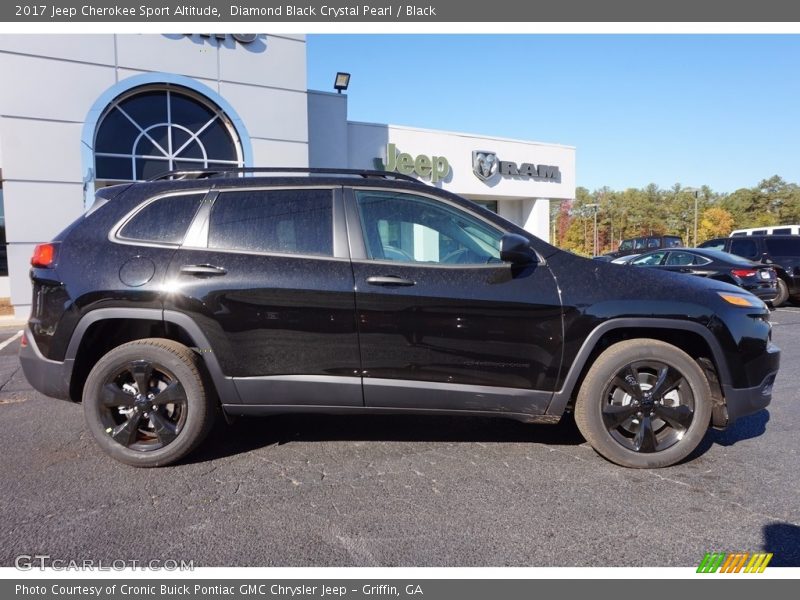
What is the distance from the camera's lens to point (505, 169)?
770 inches

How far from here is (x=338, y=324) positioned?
323cm

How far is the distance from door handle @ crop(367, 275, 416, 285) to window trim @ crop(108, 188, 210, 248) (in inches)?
49.3

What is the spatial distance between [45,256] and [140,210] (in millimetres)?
671

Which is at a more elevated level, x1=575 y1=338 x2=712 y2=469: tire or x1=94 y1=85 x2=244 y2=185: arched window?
x1=94 y1=85 x2=244 y2=185: arched window

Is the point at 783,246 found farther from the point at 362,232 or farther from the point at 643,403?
the point at 362,232

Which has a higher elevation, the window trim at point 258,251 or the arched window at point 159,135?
the arched window at point 159,135

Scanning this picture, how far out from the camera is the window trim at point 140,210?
3.38 metres

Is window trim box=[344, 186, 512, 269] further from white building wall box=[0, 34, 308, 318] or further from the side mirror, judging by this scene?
white building wall box=[0, 34, 308, 318]

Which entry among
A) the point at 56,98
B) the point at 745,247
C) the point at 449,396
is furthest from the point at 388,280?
the point at 745,247

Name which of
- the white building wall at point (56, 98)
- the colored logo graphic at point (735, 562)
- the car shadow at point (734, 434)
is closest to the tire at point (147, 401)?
the colored logo graphic at point (735, 562)

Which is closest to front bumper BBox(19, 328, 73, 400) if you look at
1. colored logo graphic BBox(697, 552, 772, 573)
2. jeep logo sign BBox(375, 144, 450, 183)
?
colored logo graphic BBox(697, 552, 772, 573)

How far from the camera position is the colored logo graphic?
2383 millimetres

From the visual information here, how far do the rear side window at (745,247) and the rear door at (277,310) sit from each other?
13238mm

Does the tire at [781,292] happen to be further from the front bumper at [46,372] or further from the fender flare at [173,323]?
the front bumper at [46,372]
